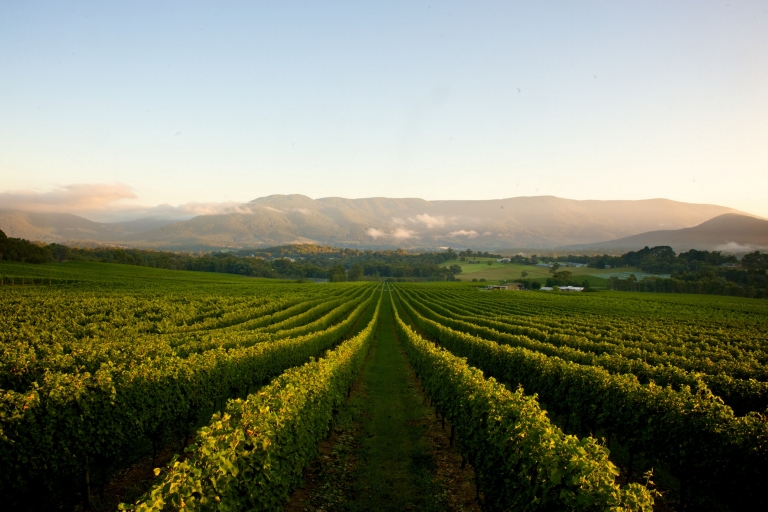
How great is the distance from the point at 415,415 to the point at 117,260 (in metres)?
146

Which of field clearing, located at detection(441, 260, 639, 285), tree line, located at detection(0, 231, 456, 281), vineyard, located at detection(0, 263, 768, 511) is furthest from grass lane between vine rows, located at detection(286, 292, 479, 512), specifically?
field clearing, located at detection(441, 260, 639, 285)

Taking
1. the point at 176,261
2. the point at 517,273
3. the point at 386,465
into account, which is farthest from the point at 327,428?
the point at 517,273

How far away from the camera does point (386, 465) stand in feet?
37.3

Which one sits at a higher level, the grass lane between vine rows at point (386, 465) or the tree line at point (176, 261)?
the tree line at point (176, 261)

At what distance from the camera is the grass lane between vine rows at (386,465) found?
9.47 meters

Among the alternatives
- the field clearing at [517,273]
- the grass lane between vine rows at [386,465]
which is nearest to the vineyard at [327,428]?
the grass lane between vine rows at [386,465]

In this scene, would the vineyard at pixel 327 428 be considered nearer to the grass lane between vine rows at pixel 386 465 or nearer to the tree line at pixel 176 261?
the grass lane between vine rows at pixel 386 465

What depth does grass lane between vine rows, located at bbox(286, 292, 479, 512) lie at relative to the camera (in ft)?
31.1

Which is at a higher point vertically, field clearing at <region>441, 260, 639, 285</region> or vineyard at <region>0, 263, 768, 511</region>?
vineyard at <region>0, 263, 768, 511</region>

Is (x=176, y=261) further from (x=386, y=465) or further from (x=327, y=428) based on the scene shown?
(x=386, y=465)

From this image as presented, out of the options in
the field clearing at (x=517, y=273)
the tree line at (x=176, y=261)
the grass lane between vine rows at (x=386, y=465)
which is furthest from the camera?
the field clearing at (x=517, y=273)

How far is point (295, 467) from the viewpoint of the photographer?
27.7 feet

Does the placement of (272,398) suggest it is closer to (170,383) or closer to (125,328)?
(170,383)

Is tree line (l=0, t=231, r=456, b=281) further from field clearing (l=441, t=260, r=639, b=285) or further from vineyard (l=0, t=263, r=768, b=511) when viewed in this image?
vineyard (l=0, t=263, r=768, b=511)
